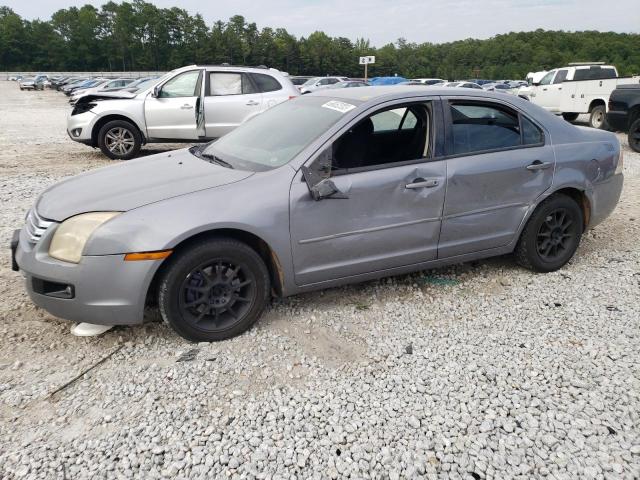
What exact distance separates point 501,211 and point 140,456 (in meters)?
3.01

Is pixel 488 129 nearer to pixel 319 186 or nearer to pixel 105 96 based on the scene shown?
pixel 319 186

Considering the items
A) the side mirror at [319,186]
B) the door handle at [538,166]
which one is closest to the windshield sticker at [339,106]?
the side mirror at [319,186]

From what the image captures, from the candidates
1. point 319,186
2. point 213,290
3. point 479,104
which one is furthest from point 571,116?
point 213,290

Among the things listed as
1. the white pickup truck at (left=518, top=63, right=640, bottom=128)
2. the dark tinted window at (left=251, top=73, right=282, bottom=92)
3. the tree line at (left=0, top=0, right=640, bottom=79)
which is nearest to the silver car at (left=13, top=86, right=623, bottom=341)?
the dark tinted window at (left=251, top=73, right=282, bottom=92)

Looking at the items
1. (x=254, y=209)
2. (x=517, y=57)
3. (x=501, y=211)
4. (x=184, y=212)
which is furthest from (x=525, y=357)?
(x=517, y=57)

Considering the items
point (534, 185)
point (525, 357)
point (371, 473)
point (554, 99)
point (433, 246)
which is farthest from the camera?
point (554, 99)

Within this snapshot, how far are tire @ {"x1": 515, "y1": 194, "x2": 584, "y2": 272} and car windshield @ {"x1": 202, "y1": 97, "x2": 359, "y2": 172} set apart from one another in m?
1.81

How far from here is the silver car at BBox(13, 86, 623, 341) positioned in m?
2.97

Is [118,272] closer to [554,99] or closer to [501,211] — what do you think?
[501,211]

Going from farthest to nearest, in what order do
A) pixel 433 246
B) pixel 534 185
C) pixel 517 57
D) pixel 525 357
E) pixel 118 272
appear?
pixel 517 57 → pixel 534 185 → pixel 433 246 → pixel 525 357 → pixel 118 272

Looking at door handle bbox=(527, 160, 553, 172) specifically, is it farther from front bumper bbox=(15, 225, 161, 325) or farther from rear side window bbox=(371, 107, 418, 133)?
front bumper bbox=(15, 225, 161, 325)

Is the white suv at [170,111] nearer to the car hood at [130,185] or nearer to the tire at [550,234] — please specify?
the car hood at [130,185]

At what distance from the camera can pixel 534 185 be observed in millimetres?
4027

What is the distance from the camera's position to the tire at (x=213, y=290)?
3.01 metres
